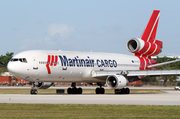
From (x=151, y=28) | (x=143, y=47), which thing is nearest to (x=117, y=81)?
(x=143, y=47)

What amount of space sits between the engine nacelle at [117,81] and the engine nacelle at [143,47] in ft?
28.3

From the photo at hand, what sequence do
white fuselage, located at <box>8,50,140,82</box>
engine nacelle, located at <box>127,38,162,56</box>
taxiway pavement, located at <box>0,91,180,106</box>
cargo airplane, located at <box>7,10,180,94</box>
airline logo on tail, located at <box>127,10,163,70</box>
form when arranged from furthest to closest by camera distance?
airline logo on tail, located at <box>127,10,163,70</box>, engine nacelle, located at <box>127,38,162,56</box>, cargo airplane, located at <box>7,10,180,94</box>, white fuselage, located at <box>8,50,140,82</box>, taxiway pavement, located at <box>0,91,180,106</box>

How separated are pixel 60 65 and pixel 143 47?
13.5 m

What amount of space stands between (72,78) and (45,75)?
3.99m

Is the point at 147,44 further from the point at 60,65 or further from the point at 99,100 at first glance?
the point at 99,100

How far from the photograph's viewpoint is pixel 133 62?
48.4m

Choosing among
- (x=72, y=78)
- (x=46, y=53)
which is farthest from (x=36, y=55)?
(x=72, y=78)

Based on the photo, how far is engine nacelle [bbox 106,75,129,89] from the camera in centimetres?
3919

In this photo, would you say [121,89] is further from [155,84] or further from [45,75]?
[155,84]

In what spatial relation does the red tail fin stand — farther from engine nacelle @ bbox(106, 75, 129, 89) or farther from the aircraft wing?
engine nacelle @ bbox(106, 75, 129, 89)

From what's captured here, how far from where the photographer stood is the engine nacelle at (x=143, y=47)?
156 feet

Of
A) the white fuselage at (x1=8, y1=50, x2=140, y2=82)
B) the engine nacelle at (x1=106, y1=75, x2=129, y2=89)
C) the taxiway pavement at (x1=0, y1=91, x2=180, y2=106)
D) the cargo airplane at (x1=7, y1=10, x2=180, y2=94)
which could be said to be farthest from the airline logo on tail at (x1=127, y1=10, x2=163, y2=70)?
the taxiway pavement at (x1=0, y1=91, x2=180, y2=106)

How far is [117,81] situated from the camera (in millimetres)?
39156

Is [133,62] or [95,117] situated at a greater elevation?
[133,62]
